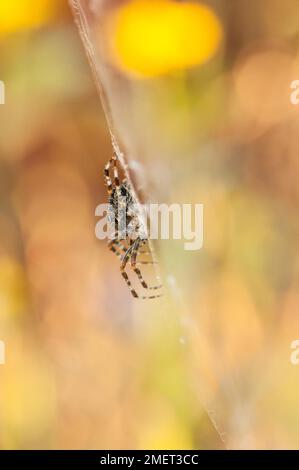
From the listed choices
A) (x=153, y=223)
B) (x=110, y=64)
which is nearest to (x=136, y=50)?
(x=110, y=64)

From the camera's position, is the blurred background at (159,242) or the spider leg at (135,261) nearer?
the blurred background at (159,242)

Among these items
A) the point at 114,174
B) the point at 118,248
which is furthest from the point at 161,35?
the point at 118,248

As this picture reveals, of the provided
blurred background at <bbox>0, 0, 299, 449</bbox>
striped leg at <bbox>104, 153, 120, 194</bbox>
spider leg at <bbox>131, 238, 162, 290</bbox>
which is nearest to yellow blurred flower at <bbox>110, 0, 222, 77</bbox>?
blurred background at <bbox>0, 0, 299, 449</bbox>

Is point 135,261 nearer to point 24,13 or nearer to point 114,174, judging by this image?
point 114,174

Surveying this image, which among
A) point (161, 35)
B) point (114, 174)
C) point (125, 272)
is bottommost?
point (125, 272)

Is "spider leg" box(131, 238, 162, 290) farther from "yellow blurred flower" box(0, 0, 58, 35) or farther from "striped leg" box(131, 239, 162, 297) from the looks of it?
"yellow blurred flower" box(0, 0, 58, 35)

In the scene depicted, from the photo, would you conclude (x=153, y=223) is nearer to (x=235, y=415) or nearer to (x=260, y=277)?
(x=260, y=277)

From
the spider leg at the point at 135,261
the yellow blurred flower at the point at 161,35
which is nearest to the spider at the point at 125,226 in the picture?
the spider leg at the point at 135,261

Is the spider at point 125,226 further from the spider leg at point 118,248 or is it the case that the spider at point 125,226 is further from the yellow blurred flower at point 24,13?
the yellow blurred flower at point 24,13
